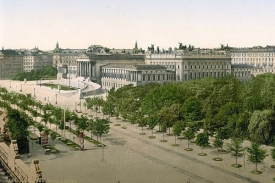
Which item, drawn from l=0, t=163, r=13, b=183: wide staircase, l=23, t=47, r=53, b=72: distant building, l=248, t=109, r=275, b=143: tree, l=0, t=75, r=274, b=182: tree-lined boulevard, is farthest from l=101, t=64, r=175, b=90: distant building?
l=0, t=163, r=13, b=183: wide staircase

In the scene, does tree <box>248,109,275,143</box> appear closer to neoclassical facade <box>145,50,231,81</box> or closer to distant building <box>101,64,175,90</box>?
distant building <box>101,64,175,90</box>

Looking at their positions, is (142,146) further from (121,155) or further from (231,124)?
(231,124)

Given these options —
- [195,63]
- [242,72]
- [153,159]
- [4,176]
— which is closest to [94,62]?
[195,63]

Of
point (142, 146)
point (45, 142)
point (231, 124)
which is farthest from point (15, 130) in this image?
point (231, 124)

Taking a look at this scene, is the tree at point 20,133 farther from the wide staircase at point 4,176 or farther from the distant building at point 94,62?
the distant building at point 94,62

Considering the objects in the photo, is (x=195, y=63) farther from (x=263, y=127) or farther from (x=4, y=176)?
(x=4, y=176)
